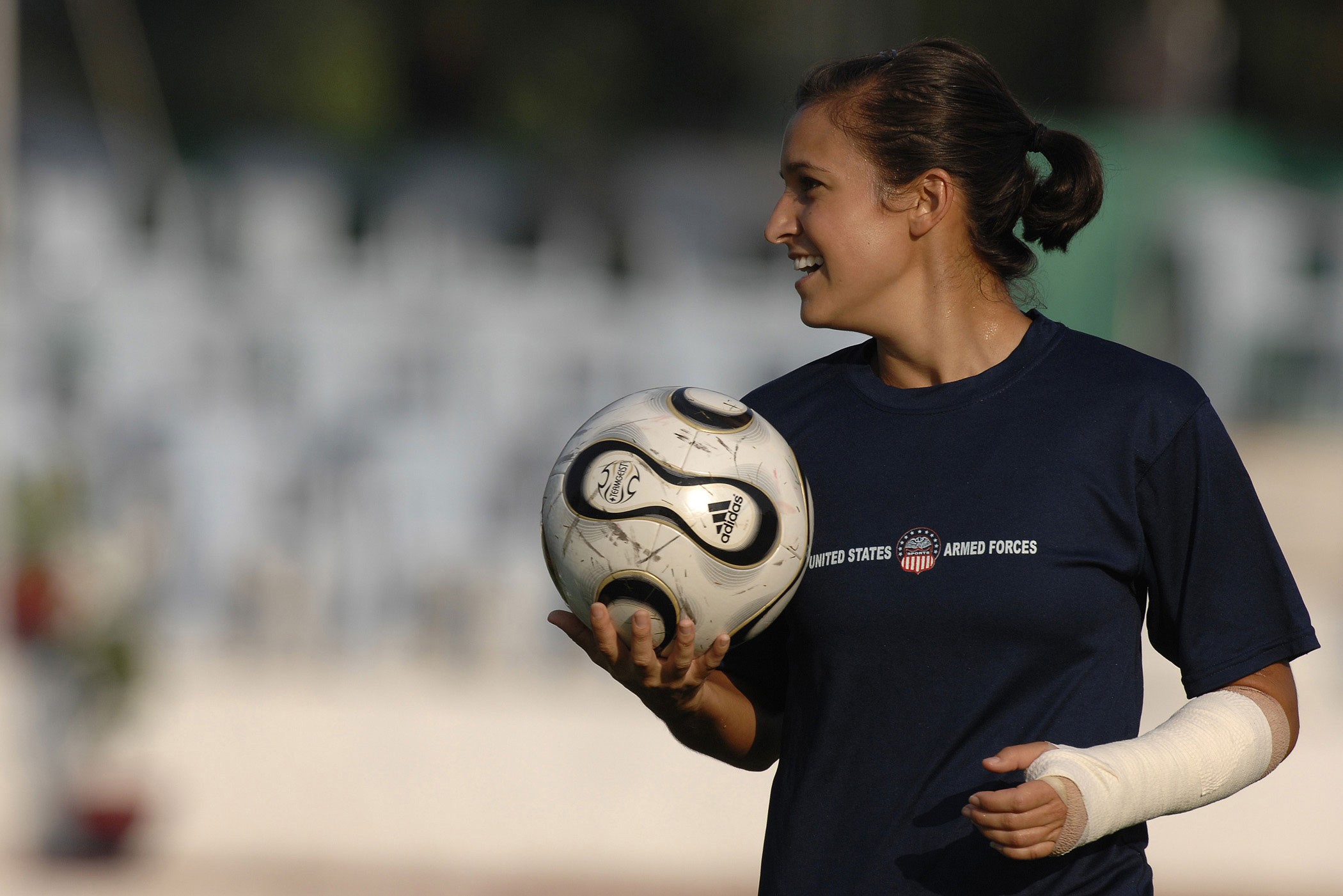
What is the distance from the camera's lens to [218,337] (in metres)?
10.3

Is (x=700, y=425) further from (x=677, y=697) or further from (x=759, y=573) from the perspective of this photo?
(x=677, y=697)

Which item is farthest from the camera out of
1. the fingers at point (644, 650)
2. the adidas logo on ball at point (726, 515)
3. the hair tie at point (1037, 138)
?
the hair tie at point (1037, 138)

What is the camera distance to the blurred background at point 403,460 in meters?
8.59

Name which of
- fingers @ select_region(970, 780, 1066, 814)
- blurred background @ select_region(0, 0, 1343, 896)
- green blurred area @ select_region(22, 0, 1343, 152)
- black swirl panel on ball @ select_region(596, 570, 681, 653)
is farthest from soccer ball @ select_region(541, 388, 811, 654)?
green blurred area @ select_region(22, 0, 1343, 152)

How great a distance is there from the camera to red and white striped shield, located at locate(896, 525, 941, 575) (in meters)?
2.31

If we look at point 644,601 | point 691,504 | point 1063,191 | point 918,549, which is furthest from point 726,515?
point 1063,191

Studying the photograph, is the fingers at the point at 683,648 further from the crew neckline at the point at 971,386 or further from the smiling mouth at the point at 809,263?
the smiling mouth at the point at 809,263

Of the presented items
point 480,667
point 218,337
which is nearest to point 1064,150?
point 480,667

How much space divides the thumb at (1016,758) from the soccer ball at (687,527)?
18.5 inches

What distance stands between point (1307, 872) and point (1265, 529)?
7122mm

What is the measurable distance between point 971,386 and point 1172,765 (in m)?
0.65

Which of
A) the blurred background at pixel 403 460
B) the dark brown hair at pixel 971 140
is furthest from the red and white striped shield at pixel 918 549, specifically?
the blurred background at pixel 403 460

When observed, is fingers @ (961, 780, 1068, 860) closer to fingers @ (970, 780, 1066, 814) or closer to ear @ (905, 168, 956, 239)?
fingers @ (970, 780, 1066, 814)

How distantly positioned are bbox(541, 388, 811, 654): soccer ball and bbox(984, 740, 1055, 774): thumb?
0.47 metres
